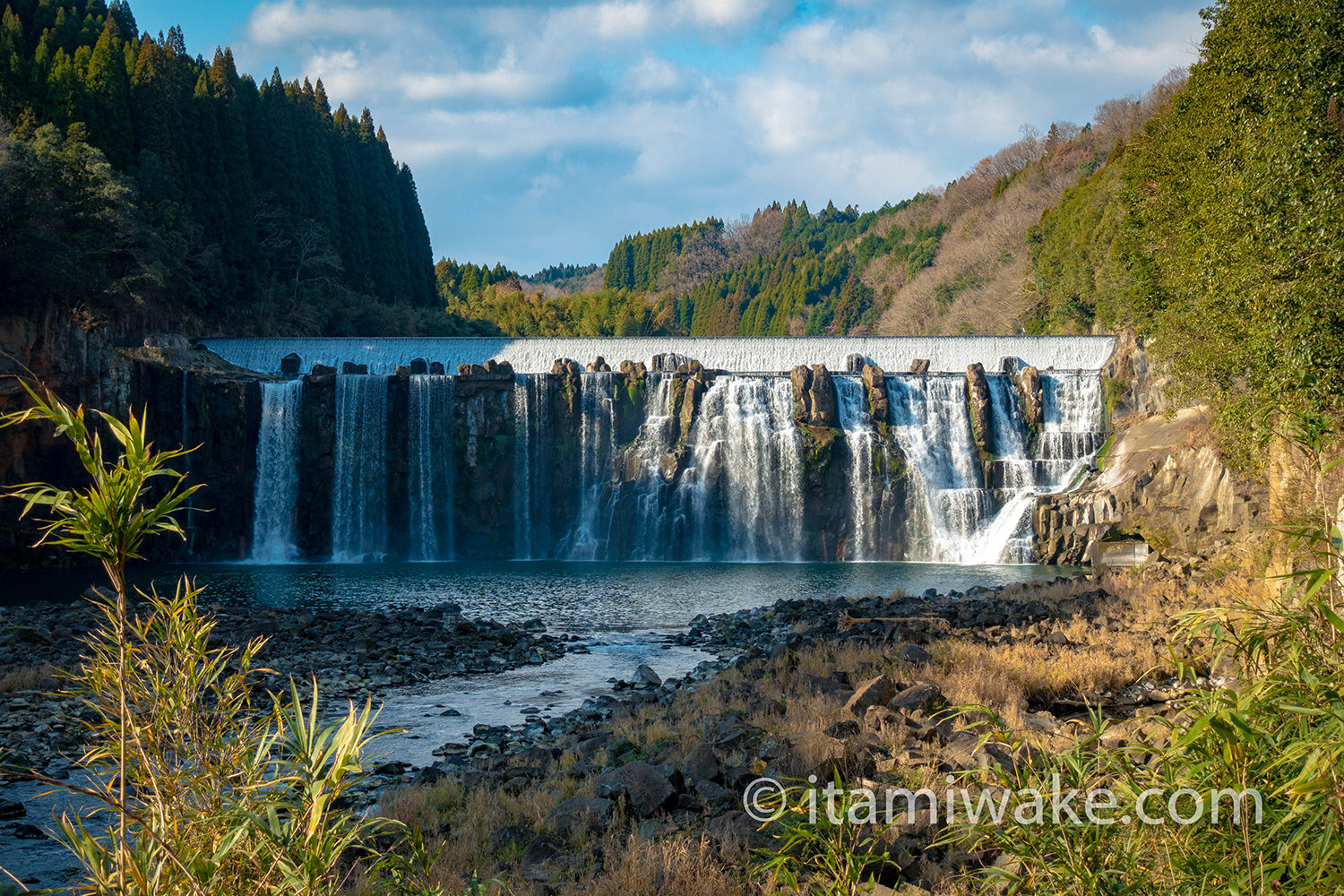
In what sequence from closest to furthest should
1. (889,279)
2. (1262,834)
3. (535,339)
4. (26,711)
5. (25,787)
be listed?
1. (1262,834)
2. (25,787)
3. (26,711)
4. (535,339)
5. (889,279)

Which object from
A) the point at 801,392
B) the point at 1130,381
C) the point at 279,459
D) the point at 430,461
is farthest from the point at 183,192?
the point at 1130,381

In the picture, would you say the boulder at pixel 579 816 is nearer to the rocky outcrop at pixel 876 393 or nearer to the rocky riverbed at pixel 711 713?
the rocky riverbed at pixel 711 713

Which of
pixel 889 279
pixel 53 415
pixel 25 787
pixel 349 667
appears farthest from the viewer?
pixel 889 279

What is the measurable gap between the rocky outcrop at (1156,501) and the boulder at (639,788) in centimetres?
1872

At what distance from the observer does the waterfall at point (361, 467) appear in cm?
3941

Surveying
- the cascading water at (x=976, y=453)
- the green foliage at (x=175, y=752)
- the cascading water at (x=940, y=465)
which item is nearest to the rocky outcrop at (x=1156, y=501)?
the cascading water at (x=976, y=453)

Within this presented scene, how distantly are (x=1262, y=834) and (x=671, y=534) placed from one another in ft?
122

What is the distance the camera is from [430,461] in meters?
40.3

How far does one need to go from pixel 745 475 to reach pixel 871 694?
1201 inches

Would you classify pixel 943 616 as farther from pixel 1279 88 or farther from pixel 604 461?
pixel 604 461

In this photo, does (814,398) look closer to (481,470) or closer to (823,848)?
(481,470)

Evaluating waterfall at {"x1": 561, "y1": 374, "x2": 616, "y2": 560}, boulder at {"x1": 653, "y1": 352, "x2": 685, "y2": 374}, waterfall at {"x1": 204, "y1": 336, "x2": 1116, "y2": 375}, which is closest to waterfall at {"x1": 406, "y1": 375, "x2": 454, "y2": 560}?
waterfall at {"x1": 204, "y1": 336, "x2": 1116, "y2": 375}

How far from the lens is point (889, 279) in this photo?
297 ft

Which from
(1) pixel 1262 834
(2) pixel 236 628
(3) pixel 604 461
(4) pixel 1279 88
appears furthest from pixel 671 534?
(1) pixel 1262 834
